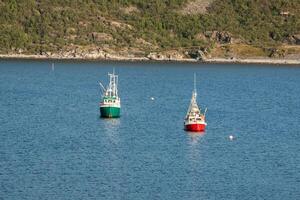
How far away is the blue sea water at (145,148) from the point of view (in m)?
71.3

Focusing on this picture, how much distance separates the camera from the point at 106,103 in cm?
11225

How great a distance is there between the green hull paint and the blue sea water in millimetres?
1055

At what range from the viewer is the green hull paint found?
4402 inches

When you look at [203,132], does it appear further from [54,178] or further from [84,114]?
[54,178]

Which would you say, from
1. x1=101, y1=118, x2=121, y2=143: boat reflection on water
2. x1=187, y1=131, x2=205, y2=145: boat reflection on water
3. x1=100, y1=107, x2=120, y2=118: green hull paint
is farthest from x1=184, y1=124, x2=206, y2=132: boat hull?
x1=100, y1=107, x2=120, y2=118: green hull paint

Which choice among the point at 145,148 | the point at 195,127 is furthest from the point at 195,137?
the point at 145,148

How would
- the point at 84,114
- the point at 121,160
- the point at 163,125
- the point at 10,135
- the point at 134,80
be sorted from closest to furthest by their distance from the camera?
1. the point at 121,160
2. the point at 10,135
3. the point at 163,125
4. the point at 84,114
5. the point at 134,80

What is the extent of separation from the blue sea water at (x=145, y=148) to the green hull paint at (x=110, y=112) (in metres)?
1.05

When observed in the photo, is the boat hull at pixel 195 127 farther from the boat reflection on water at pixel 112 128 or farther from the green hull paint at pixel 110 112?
the green hull paint at pixel 110 112

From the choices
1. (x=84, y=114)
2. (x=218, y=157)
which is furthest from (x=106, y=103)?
(x=218, y=157)

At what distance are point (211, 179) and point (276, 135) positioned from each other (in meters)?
26.0

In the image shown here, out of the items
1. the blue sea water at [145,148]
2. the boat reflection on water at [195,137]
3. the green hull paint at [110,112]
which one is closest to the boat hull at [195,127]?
the boat reflection on water at [195,137]

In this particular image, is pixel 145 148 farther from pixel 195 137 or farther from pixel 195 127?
pixel 195 127

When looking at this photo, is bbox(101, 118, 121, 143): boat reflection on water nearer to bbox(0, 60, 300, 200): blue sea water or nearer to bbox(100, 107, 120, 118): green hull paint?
bbox(0, 60, 300, 200): blue sea water
